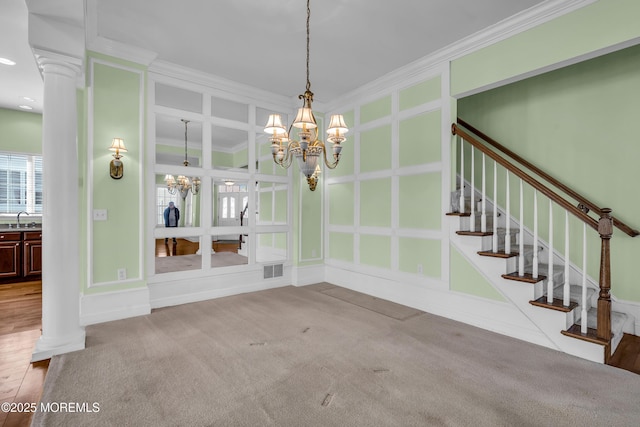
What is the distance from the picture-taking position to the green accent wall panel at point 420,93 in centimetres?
386

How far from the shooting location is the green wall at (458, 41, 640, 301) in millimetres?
3246

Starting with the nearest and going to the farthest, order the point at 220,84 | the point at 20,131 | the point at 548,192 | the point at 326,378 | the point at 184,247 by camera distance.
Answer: the point at 326,378, the point at 548,192, the point at 184,247, the point at 220,84, the point at 20,131

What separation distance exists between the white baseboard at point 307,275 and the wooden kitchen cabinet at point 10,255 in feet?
15.5

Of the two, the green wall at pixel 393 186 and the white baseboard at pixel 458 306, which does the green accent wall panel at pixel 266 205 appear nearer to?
the green wall at pixel 393 186

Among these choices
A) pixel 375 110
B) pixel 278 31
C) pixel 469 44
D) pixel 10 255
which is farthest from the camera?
pixel 10 255

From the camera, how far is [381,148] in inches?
181

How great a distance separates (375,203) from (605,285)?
2.73 m

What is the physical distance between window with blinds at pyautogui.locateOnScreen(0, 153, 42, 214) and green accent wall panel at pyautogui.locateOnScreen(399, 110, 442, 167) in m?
6.82

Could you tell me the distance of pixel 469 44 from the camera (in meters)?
3.45

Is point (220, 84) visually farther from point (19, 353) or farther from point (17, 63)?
point (19, 353)

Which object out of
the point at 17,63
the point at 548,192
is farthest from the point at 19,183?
the point at 548,192

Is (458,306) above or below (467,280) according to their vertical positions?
below

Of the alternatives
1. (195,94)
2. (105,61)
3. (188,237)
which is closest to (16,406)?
(188,237)

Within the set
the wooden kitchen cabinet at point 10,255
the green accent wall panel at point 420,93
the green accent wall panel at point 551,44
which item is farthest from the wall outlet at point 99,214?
the green accent wall panel at point 551,44
